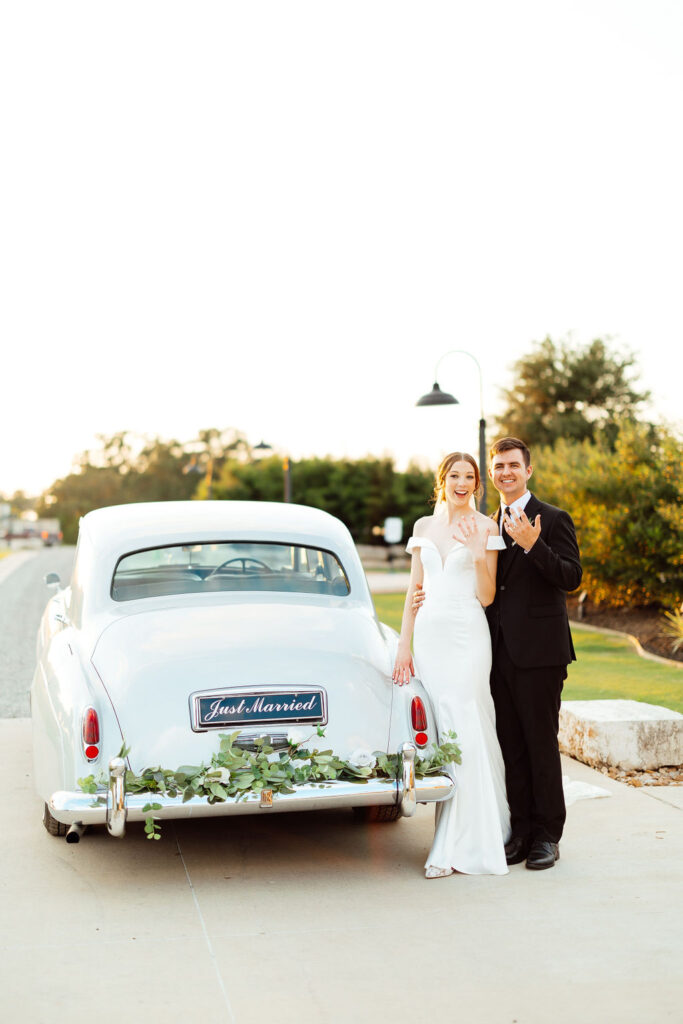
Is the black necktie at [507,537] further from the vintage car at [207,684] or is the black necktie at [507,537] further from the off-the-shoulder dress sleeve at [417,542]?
the vintage car at [207,684]

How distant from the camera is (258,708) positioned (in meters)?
4.65

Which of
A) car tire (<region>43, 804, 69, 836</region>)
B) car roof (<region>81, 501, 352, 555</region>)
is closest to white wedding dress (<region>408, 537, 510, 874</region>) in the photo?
car roof (<region>81, 501, 352, 555</region>)

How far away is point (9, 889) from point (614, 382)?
46792 mm

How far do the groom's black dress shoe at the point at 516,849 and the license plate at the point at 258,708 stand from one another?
1.17 meters

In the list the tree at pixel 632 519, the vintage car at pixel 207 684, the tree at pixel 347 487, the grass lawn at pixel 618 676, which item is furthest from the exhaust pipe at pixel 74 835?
the tree at pixel 347 487

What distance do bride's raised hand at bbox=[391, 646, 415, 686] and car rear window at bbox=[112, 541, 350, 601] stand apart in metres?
0.71

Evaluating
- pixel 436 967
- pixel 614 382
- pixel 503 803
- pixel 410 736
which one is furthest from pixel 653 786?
pixel 614 382

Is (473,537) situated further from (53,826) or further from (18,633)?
(18,633)

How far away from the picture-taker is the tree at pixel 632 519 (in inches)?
616

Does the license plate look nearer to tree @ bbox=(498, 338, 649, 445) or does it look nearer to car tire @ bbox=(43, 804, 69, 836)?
car tire @ bbox=(43, 804, 69, 836)

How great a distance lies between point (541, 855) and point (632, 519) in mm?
12153

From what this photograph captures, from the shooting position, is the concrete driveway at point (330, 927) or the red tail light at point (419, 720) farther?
the red tail light at point (419, 720)

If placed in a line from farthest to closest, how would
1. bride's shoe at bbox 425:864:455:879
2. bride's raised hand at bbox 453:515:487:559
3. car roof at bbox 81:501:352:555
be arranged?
car roof at bbox 81:501:352:555 < bride's raised hand at bbox 453:515:487:559 < bride's shoe at bbox 425:864:455:879

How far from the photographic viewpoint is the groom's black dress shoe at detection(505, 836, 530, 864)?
5.06 metres
